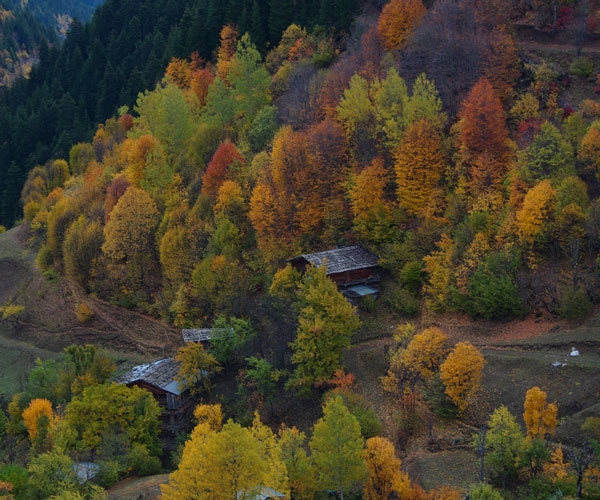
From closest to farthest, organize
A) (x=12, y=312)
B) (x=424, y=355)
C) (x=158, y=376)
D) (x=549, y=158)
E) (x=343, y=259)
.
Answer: (x=424, y=355), (x=549, y=158), (x=158, y=376), (x=343, y=259), (x=12, y=312)

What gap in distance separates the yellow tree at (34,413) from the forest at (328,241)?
0.13 meters

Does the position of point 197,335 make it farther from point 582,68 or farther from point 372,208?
point 582,68

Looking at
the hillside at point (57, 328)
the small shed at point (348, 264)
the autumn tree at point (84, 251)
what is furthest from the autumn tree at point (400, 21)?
the hillside at point (57, 328)

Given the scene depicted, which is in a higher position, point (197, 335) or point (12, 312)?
point (197, 335)

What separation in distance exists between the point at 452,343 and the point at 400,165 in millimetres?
15109

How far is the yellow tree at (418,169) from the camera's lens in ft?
188

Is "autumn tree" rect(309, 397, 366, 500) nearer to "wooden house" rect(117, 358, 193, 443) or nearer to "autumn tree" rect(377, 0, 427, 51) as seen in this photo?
"wooden house" rect(117, 358, 193, 443)

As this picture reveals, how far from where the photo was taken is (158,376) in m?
54.3

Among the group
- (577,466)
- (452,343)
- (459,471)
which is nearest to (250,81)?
(452,343)

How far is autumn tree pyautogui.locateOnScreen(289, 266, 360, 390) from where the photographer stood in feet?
160

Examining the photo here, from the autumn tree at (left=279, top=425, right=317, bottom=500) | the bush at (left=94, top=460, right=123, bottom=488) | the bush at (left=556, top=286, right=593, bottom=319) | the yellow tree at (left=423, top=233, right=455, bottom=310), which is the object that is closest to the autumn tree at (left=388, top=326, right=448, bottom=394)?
the yellow tree at (left=423, top=233, right=455, bottom=310)

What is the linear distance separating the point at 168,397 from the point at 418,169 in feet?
76.9

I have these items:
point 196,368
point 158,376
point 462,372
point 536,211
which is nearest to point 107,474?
point 196,368

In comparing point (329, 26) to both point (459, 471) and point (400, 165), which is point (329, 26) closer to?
point (400, 165)
